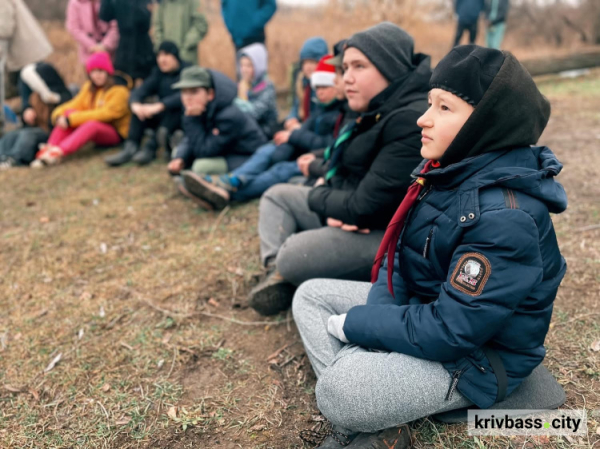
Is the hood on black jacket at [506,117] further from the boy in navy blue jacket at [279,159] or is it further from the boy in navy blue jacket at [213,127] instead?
the boy in navy blue jacket at [213,127]

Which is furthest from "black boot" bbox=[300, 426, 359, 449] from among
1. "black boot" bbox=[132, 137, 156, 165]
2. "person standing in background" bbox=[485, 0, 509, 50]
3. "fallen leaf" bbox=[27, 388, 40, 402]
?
"person standing in background" bbox=[485, 0, 509, 50]

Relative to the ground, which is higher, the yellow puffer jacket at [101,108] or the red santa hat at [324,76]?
the red santa hat at [324,76]

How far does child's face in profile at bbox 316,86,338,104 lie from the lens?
3.89 metres

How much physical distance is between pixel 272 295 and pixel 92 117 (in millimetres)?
4601

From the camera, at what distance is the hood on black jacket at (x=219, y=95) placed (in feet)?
14.8

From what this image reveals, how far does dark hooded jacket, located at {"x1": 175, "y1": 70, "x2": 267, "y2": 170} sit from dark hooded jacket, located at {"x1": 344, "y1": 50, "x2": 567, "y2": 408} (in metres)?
3.16

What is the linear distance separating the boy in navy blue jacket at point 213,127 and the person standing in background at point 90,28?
9.49ft

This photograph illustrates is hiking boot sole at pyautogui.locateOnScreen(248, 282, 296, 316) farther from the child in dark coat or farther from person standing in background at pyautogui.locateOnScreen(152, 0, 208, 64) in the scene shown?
person standing in background at pyautogui.locateOnScreen(152, 0, 208, 64)

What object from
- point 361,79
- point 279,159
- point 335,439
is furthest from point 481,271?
point 279,159

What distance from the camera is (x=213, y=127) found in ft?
15.3

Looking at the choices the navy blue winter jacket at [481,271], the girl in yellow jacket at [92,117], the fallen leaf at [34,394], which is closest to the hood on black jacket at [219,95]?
the girl in yellow jacket at [92,117]

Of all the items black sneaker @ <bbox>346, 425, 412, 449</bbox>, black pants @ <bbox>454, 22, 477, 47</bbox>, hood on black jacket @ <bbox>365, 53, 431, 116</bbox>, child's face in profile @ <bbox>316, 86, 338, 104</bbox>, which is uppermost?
hood on black jacket @ <bbox>365, 53, 431, 116</bbox>

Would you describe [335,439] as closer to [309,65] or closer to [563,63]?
[309,65]

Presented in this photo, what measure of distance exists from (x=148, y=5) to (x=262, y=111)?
2315 millimetres
